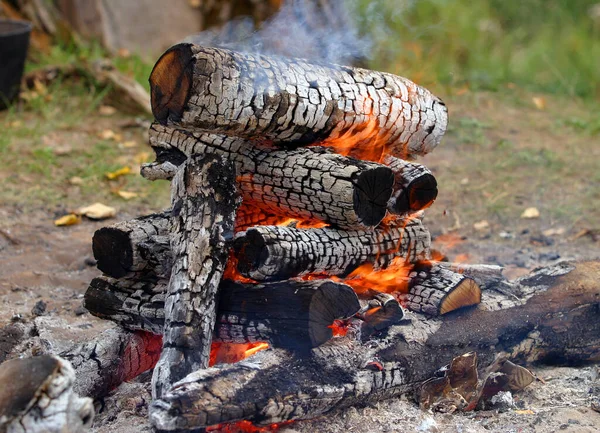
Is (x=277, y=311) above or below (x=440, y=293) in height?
below

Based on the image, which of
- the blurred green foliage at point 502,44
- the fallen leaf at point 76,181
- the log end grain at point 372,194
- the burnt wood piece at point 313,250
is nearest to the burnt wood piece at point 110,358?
the burnt wood piece at point 313,250

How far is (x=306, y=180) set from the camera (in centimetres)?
319

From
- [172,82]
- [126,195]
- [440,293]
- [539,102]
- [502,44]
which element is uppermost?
[502,44]

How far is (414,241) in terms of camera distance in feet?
12.1

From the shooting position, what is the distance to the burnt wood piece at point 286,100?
2.90 m

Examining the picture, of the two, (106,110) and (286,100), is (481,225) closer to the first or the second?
(286,100)

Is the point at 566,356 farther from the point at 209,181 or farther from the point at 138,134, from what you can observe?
the point at 138,134

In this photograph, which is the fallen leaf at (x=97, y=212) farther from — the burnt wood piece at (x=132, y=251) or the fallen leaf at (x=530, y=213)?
the fallen leaf at (x=530, y=213)

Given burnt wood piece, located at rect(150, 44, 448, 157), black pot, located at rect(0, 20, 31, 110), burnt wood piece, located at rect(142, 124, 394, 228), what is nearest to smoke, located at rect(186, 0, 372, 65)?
burnt wood piece, located at rect(150, 44, 448, 157)

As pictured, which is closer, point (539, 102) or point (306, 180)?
point (306, 180)

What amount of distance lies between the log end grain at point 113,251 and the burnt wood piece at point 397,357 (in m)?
0.73

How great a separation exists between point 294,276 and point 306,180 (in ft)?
A: 1.35

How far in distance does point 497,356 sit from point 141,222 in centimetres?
178

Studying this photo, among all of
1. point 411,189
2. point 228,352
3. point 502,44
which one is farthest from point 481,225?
point 502,44
